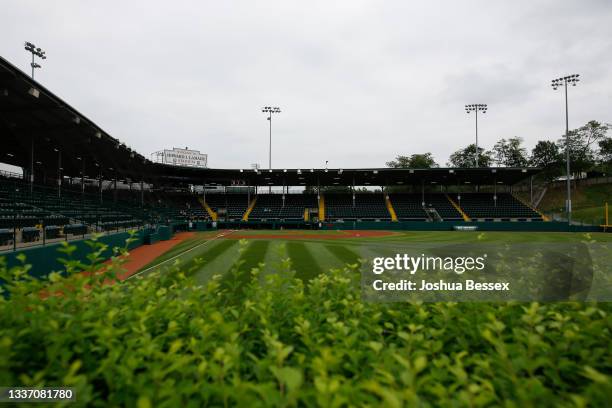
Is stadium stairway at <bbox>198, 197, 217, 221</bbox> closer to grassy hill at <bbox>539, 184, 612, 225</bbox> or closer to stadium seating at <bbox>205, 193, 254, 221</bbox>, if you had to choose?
stadium seating at <bbox>205, 193, 254, 221</bbox>

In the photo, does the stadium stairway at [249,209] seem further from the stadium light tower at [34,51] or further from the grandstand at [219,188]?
the stadium light tower at [34,51]

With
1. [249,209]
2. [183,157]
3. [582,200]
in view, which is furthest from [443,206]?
[183,157]

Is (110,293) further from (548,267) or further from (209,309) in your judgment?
(548,267)

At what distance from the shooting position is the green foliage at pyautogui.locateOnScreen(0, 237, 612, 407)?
1.52 meters

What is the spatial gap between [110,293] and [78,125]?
25.4 m

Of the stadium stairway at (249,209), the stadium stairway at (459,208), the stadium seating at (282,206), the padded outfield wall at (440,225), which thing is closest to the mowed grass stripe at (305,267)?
the padded outfield wall at (440,225)

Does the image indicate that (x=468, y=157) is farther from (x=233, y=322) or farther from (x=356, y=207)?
(x=233, y=322)

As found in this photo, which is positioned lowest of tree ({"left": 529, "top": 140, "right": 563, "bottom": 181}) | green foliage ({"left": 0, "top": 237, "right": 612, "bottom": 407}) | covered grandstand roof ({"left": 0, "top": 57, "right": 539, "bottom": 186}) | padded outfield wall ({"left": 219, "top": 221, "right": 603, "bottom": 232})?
padded outfield wall ({"left": 219, "top": 221, "right": 603, "bottom": 232})

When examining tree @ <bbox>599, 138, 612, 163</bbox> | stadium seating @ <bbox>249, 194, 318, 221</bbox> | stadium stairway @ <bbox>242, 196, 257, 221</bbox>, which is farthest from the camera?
tree @ <bbox>599, 138, 612, 163</bbox>

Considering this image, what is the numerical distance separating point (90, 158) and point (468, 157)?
4089 inches

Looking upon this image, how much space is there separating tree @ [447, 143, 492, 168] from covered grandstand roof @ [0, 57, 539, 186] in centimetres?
4446

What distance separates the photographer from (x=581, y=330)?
2250 mm

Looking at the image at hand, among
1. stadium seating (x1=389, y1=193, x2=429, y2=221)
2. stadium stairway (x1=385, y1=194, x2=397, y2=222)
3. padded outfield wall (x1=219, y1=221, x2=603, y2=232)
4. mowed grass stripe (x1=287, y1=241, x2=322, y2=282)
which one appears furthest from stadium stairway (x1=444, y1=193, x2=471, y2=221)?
mowed grass stripe (x1=287, y1=241, x2=322, y2=282)

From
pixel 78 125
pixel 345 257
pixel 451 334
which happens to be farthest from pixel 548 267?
pixel 78 125
